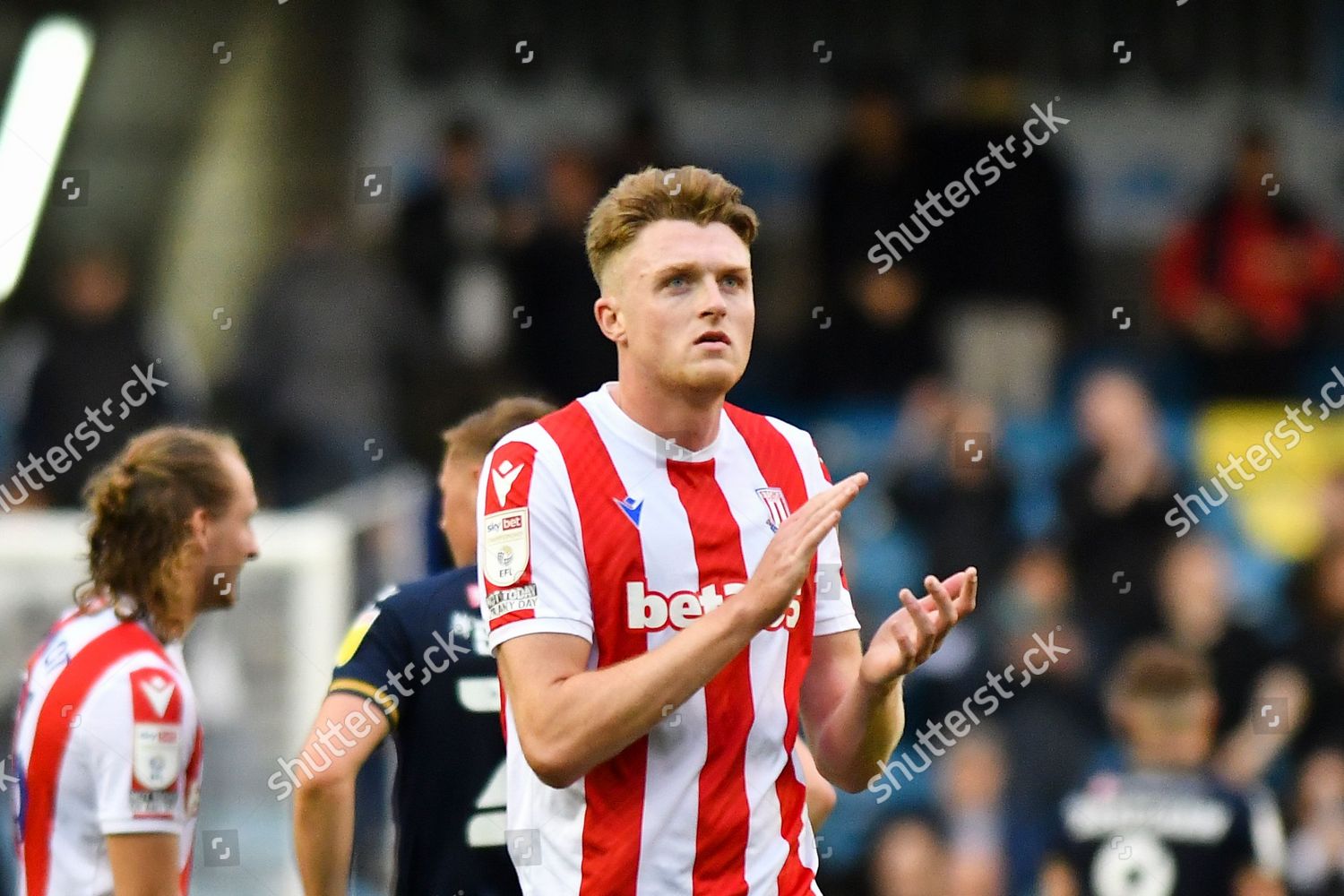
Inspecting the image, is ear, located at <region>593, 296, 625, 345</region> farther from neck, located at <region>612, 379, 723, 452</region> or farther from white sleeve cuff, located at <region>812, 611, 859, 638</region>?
white sleeve cuff, located at <region>812, 611, 859, 638</region>

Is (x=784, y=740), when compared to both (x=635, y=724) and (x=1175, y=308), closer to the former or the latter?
(x=635, y=724)

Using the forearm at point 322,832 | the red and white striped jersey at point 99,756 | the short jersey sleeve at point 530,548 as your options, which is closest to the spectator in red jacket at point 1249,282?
the forearm at point 322,832

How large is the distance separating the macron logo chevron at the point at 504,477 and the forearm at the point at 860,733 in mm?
783

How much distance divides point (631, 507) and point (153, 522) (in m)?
1.50

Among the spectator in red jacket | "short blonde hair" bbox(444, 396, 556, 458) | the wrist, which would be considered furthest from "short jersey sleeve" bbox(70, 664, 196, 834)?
the spectator in red jacket

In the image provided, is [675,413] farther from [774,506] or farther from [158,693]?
[158,693]

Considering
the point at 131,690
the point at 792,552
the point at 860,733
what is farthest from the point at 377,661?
the point at 792,552

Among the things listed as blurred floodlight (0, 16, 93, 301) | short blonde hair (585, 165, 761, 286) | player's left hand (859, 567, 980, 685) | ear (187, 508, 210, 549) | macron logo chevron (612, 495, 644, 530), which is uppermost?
blurred floodlight (0, 16, 93, 301)

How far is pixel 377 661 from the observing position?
4699mm

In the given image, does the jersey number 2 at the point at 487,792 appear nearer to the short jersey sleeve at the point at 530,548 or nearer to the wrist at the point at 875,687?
the short jersey sleeve at the point at 530,548

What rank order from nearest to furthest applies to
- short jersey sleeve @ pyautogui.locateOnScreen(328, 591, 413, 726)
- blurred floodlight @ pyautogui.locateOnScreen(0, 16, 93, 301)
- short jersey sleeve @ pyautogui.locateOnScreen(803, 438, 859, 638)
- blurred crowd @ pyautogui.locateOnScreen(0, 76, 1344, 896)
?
short jersey sleeve @ pyautogui.locateOnScreen(803, 438, 859, 638) → short jersey sleeve @ pyautogui.locateOnScreen(328, 591, 413, 726) → blurred crowd @ pyautogui.locateOnScreen(0, 76, 1344, 896) → blurred floodlight @ pyautogui.locateOnScreen(0, 16, 93, 301)

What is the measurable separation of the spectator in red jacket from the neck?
8.92 meters

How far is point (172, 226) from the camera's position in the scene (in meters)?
12.6

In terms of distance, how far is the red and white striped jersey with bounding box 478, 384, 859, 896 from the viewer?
3.46 metres
